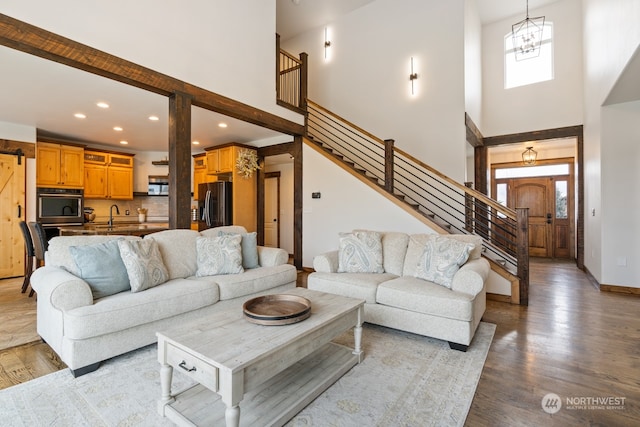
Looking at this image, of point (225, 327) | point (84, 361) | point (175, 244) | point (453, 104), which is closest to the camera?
point (225, 327)

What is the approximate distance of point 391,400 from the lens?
6.00 feet

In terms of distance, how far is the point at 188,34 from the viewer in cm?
371

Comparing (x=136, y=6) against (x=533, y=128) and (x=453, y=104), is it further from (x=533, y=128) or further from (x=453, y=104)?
(x=533, y=128)

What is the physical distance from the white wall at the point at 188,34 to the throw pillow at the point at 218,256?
2007 mm

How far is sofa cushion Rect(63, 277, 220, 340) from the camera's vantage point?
6.73 ft

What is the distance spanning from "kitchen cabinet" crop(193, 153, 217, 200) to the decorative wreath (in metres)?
0.92

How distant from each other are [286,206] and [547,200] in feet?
21.0

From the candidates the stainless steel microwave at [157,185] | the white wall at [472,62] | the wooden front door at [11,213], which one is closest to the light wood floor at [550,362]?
the wooden front door at [11,213]

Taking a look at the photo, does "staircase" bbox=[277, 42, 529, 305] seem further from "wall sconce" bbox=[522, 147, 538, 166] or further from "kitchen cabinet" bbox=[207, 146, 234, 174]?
"wall sconce" bbox=[522, 147, 538, 166]

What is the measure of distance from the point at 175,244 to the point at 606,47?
18.4 feet

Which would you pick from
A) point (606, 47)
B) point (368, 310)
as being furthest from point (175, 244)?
point (606, 47)

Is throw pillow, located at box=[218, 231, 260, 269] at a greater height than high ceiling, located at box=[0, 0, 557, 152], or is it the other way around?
high ceiling, located at box=[0, 0, 557, 152]

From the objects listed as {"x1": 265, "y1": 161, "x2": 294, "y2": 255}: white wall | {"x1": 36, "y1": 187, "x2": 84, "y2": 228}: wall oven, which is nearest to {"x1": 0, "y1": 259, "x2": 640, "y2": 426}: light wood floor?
{"x1": 36, "y1": 187, "x2": 84, "y2": 228}: wall oven

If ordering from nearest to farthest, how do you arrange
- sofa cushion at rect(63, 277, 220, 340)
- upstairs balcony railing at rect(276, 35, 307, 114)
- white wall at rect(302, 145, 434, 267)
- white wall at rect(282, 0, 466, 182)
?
sofa cushion at rect(63, 277, 220, 340) < white wall at rect(302, 145, 434, 267) < white wall at rect(282, 0, 466, 182) < upstairs balcony railing at rect(276, 35, 307, 114)
